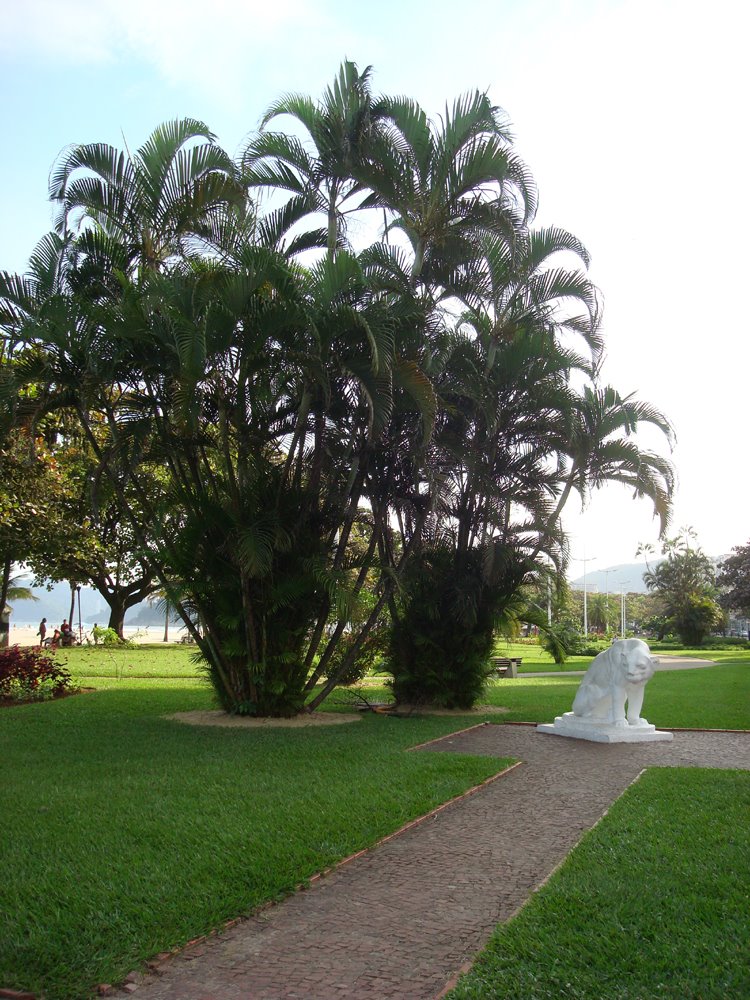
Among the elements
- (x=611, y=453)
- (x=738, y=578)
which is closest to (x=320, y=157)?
(x=611, y=453)

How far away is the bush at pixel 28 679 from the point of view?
13859 millimetres

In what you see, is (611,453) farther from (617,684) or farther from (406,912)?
(406,912)

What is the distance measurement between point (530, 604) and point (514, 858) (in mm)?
8516

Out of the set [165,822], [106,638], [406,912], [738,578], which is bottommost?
[406,912]

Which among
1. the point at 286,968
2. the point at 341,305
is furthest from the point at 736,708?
the point at 286,968

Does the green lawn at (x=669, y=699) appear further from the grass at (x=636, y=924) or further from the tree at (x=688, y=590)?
the tree at (x=688, y=590)

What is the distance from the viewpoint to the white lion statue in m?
10.0

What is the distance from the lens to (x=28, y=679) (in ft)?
46.2

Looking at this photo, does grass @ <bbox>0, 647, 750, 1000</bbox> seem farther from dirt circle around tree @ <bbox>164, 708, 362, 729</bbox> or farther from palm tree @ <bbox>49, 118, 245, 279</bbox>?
palm tree @ <bbox>49, 118, 245, 279</bbox>

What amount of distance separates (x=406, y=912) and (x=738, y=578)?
49.9 m

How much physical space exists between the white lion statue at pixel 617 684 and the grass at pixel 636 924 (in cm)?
401

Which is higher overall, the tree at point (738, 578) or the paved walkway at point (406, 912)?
the tree at point (738, 578)

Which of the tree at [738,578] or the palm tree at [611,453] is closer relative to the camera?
the palm tree at [611,453]

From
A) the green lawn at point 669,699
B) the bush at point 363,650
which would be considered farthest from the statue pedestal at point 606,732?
the bush at point 363,650
